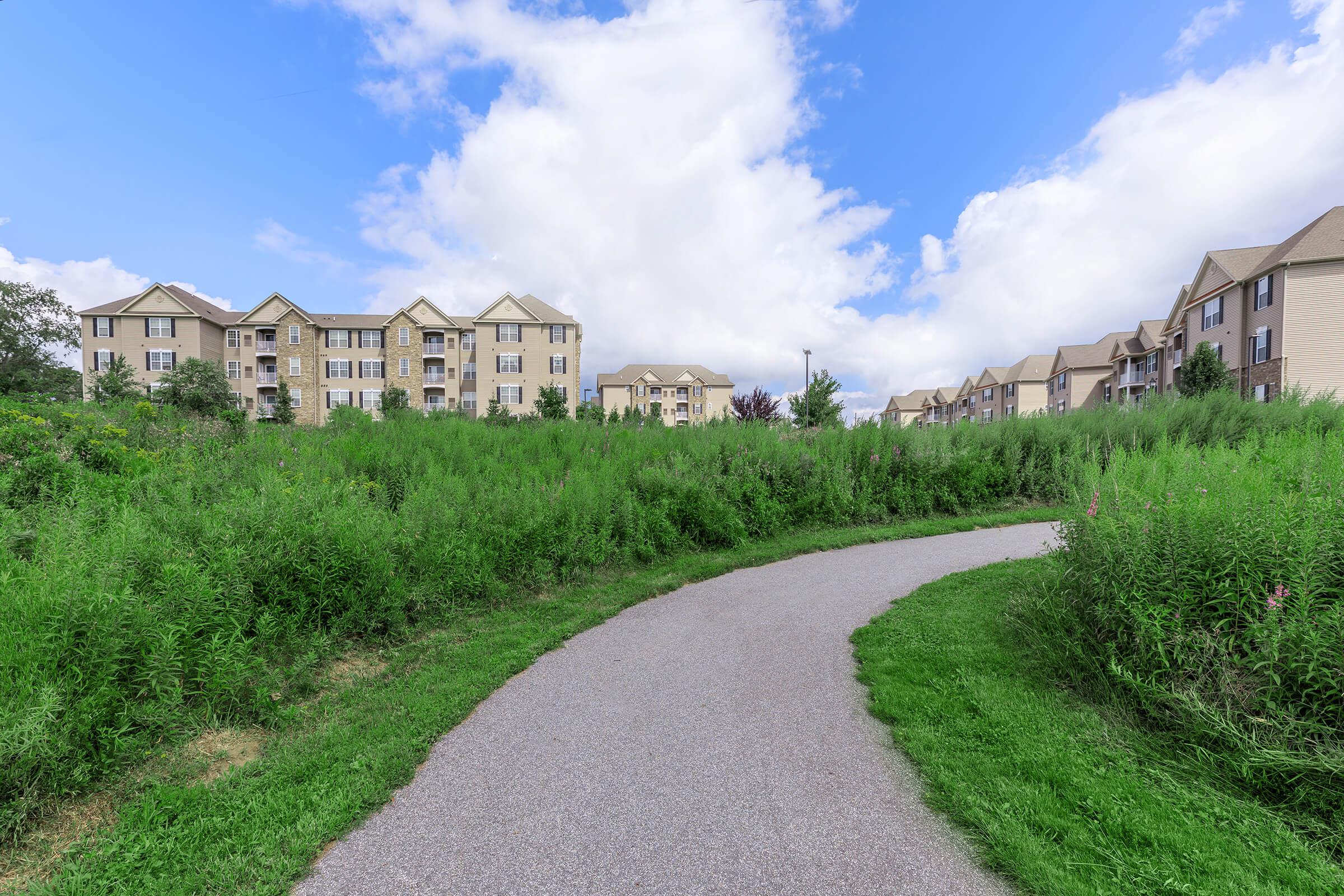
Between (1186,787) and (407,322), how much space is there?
167 ft

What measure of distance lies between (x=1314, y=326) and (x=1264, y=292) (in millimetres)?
3091

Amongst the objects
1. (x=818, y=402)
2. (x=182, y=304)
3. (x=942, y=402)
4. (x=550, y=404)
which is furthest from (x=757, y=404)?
(x=942, y=402)

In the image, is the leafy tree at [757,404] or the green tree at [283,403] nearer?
the leafy tree at [757,404]

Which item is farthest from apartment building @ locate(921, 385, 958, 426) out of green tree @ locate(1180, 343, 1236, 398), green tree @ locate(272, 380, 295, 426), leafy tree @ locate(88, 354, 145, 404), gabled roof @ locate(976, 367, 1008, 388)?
leafy tree @ locate(88, 354, 145, 404)

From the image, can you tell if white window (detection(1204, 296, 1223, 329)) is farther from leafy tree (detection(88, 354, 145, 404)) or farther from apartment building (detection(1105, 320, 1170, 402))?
leafy tree (detection(88, 354, 145, 404))

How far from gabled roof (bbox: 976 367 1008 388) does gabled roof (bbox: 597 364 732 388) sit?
3285 centimetres

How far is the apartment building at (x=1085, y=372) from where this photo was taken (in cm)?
4903

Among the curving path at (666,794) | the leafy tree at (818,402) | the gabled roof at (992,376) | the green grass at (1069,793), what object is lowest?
the curving path at (666,794)

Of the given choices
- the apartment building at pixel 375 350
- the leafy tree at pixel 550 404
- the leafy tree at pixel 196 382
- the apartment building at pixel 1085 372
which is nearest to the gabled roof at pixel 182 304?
the apartment building at pixel 375 350

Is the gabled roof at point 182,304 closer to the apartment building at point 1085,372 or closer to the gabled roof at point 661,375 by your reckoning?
the gabled roof at point 661,375

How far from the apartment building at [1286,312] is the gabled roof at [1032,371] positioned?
27085mm

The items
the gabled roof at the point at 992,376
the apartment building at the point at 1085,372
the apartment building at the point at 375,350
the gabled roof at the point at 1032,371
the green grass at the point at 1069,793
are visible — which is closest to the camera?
the green grass at the point at 1069,793

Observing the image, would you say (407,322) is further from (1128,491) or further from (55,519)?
(1128,491)

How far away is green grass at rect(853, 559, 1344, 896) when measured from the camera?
2.23m
